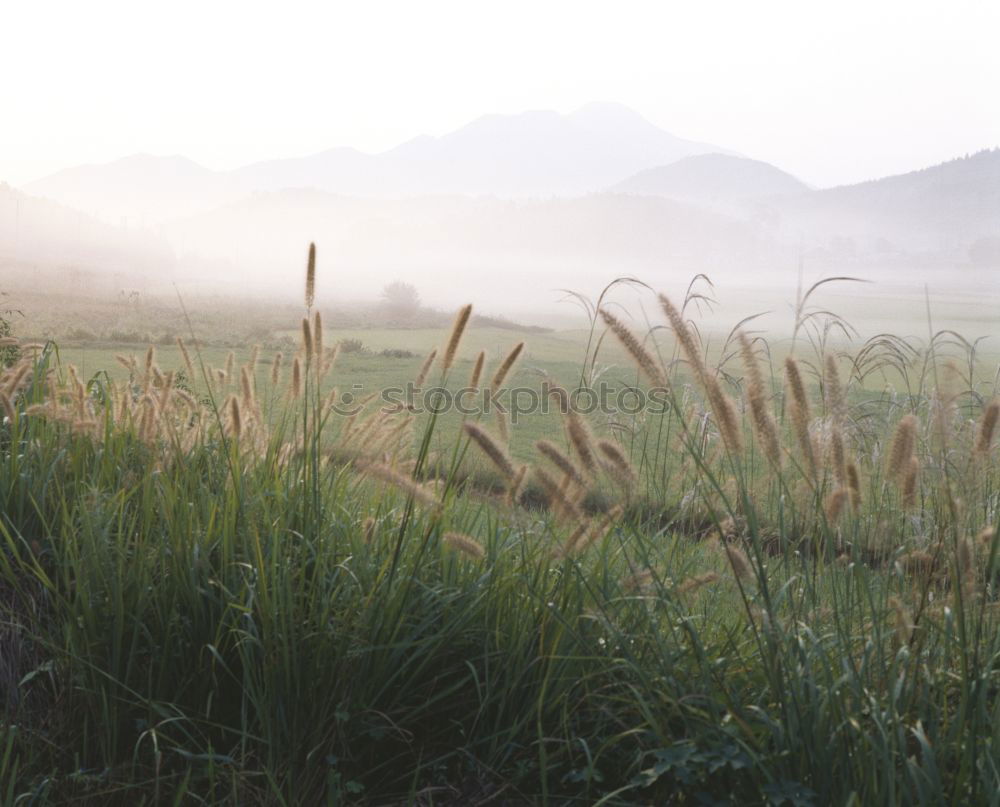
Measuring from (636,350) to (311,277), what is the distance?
2.95 feet

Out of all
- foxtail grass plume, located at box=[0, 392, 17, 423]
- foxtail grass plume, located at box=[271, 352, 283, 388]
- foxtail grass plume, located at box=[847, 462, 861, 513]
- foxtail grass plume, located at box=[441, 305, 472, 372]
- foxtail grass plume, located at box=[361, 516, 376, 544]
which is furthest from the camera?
foxtail grass plume, located at box=[271, 352, 283, 388]

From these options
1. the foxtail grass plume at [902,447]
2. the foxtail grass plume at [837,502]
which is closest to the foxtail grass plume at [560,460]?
the foxtail grass plume at [837,502]

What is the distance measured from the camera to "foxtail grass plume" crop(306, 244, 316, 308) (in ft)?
7.41

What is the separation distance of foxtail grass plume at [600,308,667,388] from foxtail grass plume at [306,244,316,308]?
2.64ft

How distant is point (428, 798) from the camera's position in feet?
6.47

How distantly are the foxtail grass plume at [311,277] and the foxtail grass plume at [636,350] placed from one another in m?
0.80

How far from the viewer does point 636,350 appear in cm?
186

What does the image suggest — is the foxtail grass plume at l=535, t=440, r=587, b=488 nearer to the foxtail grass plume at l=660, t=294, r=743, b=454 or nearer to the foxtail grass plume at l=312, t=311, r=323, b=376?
the foxtail grass plume at l=660, t=294, r=743, b=454

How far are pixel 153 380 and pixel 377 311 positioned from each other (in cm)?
990

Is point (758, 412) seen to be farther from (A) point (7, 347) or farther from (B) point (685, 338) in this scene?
(A) point (7, 347)

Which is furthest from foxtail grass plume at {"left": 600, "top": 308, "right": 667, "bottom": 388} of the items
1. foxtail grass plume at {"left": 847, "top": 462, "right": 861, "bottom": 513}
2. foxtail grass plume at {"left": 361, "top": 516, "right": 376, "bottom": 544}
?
foxtail grass plume at {"left": 361, "top": 516, "right": 376, "bottom": 544}

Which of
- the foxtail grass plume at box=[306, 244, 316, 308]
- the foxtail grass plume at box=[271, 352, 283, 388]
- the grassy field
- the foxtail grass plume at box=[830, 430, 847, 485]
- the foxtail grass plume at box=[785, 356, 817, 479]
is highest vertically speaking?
the foxtail grass plume at box=[306, 244, 316, 308]

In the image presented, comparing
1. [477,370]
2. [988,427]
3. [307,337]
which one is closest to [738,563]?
[988,427]

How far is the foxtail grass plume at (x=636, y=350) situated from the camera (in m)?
1.83
